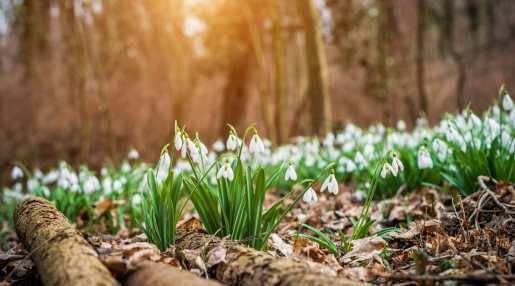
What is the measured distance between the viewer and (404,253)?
6.97ft

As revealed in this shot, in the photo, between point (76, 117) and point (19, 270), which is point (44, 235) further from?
point (76, 117)

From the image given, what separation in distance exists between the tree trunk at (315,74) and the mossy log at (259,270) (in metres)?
5.14

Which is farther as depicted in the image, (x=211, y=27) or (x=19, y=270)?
(x=211, y=27)

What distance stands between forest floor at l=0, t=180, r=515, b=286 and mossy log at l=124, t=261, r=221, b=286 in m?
0.06

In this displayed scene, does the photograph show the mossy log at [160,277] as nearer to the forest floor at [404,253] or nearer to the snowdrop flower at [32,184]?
the forest floor at [404,253]

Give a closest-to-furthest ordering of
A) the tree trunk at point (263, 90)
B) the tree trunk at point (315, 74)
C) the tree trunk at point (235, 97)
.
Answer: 1. the tree trunk at point (315, 74)
2. the tree trunk at point (263, 90)
3. the tree trunk at point (235, 97)

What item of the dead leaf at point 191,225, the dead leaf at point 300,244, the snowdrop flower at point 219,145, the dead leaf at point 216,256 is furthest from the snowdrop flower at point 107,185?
the dead leaf at point 216,256

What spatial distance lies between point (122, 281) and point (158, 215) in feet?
1.75

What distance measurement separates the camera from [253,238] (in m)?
2.10

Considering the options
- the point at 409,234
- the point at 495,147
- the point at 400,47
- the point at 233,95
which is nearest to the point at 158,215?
the point at 409,234

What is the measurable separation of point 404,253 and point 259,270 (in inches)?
33.9

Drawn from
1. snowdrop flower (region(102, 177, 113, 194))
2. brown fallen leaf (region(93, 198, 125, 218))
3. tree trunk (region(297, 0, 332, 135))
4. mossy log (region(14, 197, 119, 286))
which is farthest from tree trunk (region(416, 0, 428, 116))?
mossy log (region(14, 197, 119, 286))

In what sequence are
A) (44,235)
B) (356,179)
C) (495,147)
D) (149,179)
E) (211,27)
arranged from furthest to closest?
(211,27)
(356,179)
(495,147)
(149,179)
(44,235)

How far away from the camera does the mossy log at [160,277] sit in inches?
56.9
